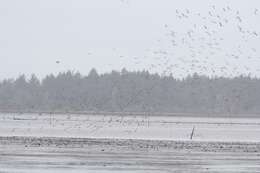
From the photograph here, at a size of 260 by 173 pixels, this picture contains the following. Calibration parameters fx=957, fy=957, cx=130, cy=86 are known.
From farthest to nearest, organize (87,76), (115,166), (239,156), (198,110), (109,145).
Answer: (87,76) < (198,110) < (109,145) < (239,156) < (115,166)

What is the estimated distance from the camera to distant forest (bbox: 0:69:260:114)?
6841 inches

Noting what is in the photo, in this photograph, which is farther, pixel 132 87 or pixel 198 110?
pixel 132 87

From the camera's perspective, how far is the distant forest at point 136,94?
570 ft

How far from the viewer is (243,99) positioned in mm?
170875

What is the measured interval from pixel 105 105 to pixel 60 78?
21819mm

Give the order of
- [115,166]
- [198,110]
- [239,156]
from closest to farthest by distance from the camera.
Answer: [115,166]
[239,156]
[198,110]

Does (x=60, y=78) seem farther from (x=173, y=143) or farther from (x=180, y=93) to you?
(x=173, y=143)

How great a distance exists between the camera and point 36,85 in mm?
197500

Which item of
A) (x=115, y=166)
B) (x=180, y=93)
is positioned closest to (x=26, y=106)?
(x=180, y=93)

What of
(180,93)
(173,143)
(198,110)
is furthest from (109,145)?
(180,93)

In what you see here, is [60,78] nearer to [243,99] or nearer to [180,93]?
[180,93]

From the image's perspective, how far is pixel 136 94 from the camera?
180 meters

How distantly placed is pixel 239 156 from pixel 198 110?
124258 millimetres

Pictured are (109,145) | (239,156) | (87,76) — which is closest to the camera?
(239,156)
